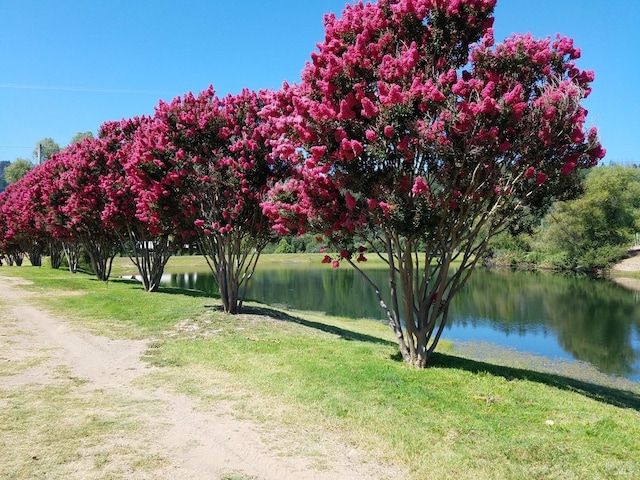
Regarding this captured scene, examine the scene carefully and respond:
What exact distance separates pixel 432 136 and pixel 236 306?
1064cm

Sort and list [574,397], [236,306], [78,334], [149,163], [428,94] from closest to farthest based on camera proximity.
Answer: [428,94]
[574,397]
[78,334]
[149,163]
[236,306]

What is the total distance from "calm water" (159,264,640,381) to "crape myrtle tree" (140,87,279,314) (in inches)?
563

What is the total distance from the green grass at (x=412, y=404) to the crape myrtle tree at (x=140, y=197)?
4878mm

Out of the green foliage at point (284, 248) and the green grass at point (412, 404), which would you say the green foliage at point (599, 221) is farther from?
the green grass at point (412, 404)

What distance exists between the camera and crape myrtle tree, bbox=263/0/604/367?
8.21 m

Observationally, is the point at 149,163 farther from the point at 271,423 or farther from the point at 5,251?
the point at 5,251

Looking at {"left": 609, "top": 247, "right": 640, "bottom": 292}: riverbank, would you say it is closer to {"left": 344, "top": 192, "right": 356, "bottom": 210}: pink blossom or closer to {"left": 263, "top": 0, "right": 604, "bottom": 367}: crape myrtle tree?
{"left": 263, "top": 0, "right": 604, "bottom": 367}: crape myrtle tree

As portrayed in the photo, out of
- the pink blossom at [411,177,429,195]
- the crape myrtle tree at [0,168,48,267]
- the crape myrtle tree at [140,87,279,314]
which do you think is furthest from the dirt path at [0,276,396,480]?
the crape myrtle tree at [0,168,48,267]

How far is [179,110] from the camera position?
15352 mm

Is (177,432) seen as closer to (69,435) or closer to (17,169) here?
(69,435)

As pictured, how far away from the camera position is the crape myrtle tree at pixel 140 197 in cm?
1545

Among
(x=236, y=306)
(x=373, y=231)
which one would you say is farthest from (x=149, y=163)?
(x=373, y=231)

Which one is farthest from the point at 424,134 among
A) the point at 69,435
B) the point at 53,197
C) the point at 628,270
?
the point at 628,270

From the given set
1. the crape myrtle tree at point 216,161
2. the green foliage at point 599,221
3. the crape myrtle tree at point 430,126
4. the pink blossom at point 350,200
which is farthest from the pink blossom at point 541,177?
the green foliage at point 599,221
